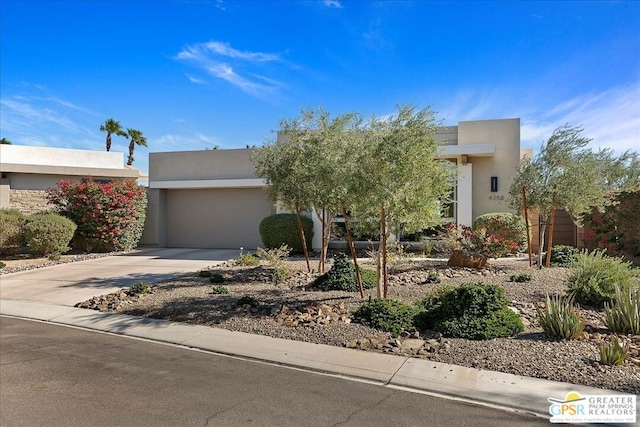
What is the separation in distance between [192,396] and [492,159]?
1554 centimetres

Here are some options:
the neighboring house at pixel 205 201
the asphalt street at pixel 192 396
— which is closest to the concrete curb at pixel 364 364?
the asphalt street at pixel 192 396

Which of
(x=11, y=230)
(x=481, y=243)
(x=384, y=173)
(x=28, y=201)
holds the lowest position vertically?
(x=481, y=243)

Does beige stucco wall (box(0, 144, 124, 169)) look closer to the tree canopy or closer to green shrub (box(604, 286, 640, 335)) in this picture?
the tree canopy

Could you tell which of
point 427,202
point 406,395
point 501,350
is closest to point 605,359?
point 501,350

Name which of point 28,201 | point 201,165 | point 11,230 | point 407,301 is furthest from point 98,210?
point 407,301

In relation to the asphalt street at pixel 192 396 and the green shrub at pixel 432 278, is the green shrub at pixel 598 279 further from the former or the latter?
the asphalt street at pixel 192 396

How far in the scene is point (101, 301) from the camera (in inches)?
404

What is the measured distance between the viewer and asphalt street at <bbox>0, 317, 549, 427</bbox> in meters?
4.43

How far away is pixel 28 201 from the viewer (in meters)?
20.7

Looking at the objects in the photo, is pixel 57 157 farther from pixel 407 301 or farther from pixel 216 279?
pixel 407 301

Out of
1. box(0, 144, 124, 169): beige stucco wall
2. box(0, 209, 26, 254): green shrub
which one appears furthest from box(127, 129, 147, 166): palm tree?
box(0, 209, 26, 254): green shrub

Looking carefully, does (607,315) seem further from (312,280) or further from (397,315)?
(312,280)

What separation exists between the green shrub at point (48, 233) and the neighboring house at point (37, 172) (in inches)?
140

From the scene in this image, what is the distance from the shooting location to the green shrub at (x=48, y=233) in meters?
17.2
